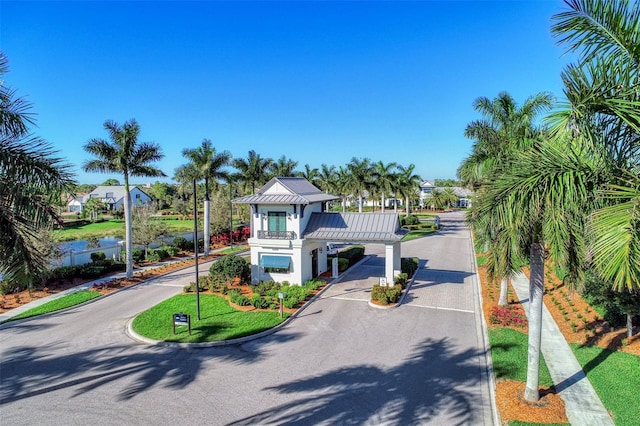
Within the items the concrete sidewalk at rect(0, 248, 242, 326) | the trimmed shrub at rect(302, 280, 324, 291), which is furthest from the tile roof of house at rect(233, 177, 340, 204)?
the concrete sidewalk at rect(0, 248, 242, 326)

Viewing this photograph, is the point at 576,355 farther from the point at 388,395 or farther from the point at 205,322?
the point at 205,322

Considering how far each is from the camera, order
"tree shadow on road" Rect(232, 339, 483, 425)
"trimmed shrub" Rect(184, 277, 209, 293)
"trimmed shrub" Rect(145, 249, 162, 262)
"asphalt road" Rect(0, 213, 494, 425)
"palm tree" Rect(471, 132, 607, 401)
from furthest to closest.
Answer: "trimmed shrub" Rect(145, 249, 162, 262), "trimmed shrub" Rect(184, 277, 209, 293), "asphalt road" Rect(0, 213, 494, 425), "tree shadow on road" Rect(232, 339, 483, 425), "palm tree" Rect(471, 132, 607, 401)

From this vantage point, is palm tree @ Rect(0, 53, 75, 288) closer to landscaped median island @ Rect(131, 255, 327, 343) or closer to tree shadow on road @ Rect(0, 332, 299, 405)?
tree shadow on road @ Rect(0, 332, 299, 405)

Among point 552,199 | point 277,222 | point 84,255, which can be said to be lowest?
point 84,255

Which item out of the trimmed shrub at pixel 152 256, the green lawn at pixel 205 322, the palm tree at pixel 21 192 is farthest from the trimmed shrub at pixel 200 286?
the palm tree at pixel 21 192

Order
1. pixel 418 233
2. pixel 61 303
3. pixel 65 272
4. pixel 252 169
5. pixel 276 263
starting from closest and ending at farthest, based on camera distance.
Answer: pixel 61 303 → pixel 276 263 → pixel 65 272 → pixel 252 169 → pixel 418 233

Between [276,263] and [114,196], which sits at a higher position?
[114,196]

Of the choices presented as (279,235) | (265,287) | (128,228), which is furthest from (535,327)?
(128,228)
